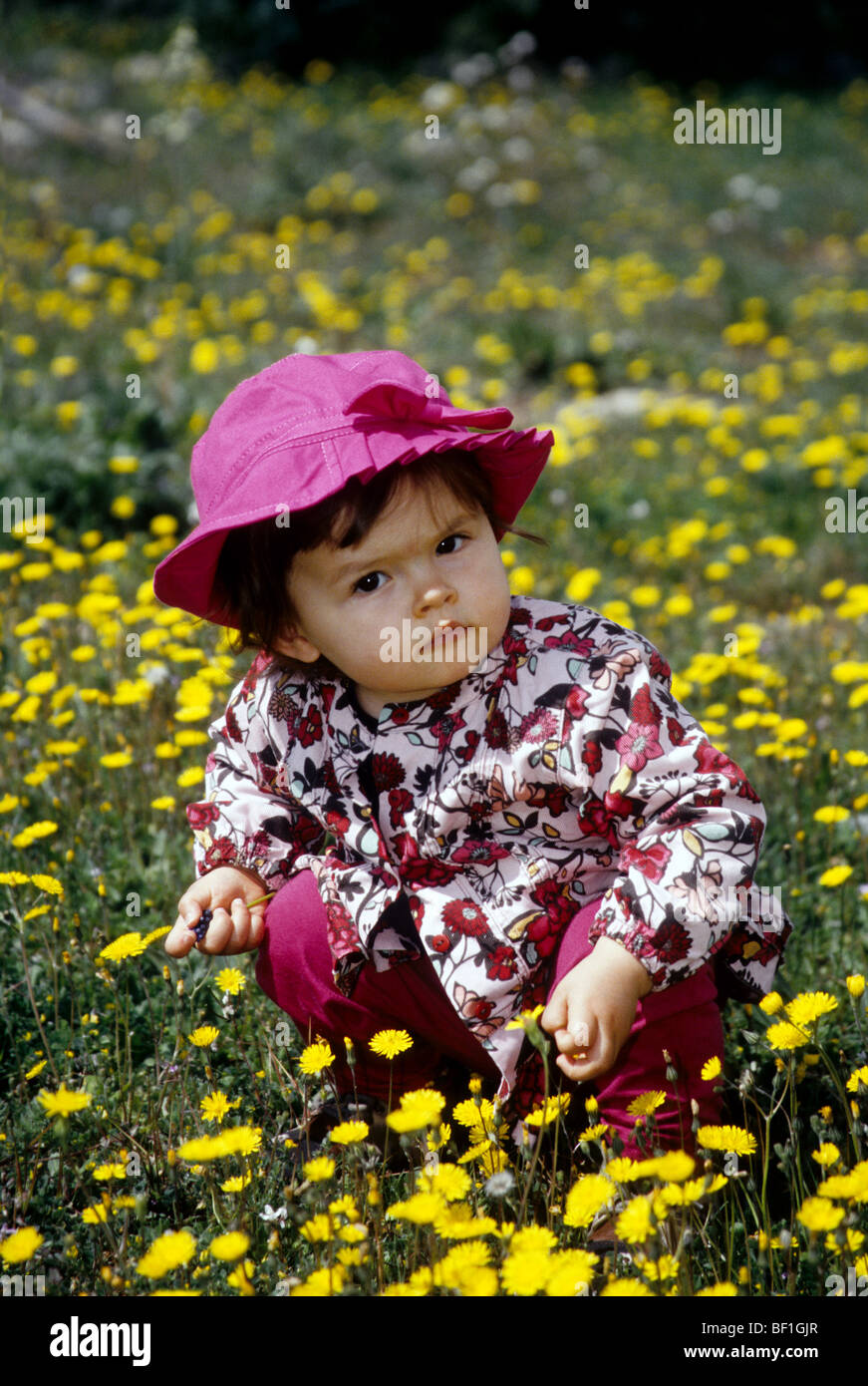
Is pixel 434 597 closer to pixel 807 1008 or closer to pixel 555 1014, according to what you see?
pixel 555 1014

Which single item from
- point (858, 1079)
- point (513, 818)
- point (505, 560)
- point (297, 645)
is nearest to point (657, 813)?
point (513, 818)

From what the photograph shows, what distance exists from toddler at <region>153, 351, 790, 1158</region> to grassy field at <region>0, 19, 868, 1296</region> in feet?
0.48

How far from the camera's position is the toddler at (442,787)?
204 centimetres

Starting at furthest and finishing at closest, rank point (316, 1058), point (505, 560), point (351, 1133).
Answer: point (505, 560) < point (316, 1058) < point (351, 1133)

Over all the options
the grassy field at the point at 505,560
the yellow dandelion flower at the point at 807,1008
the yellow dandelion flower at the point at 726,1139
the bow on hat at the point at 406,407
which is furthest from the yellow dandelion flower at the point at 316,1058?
the bow on hat at the point at 406,407

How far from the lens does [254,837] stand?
2420mm

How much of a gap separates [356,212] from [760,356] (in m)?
3.97

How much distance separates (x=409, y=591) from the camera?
Answer: 2.11 m

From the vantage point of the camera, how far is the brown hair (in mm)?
2102

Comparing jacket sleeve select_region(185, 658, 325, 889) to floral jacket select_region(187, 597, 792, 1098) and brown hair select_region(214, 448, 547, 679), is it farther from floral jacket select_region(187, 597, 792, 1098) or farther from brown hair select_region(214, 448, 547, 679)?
brown hair select_region(214, 448, 547, 679)

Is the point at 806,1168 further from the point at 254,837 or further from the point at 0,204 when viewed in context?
the point at 0,204

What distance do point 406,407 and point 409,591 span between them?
0.98 ft

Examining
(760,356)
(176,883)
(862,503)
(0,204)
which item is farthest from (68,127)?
(176,883)

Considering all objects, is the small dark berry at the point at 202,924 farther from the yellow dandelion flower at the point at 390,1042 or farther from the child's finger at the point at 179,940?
the yellow dandelion flower at the point at 390,1042
